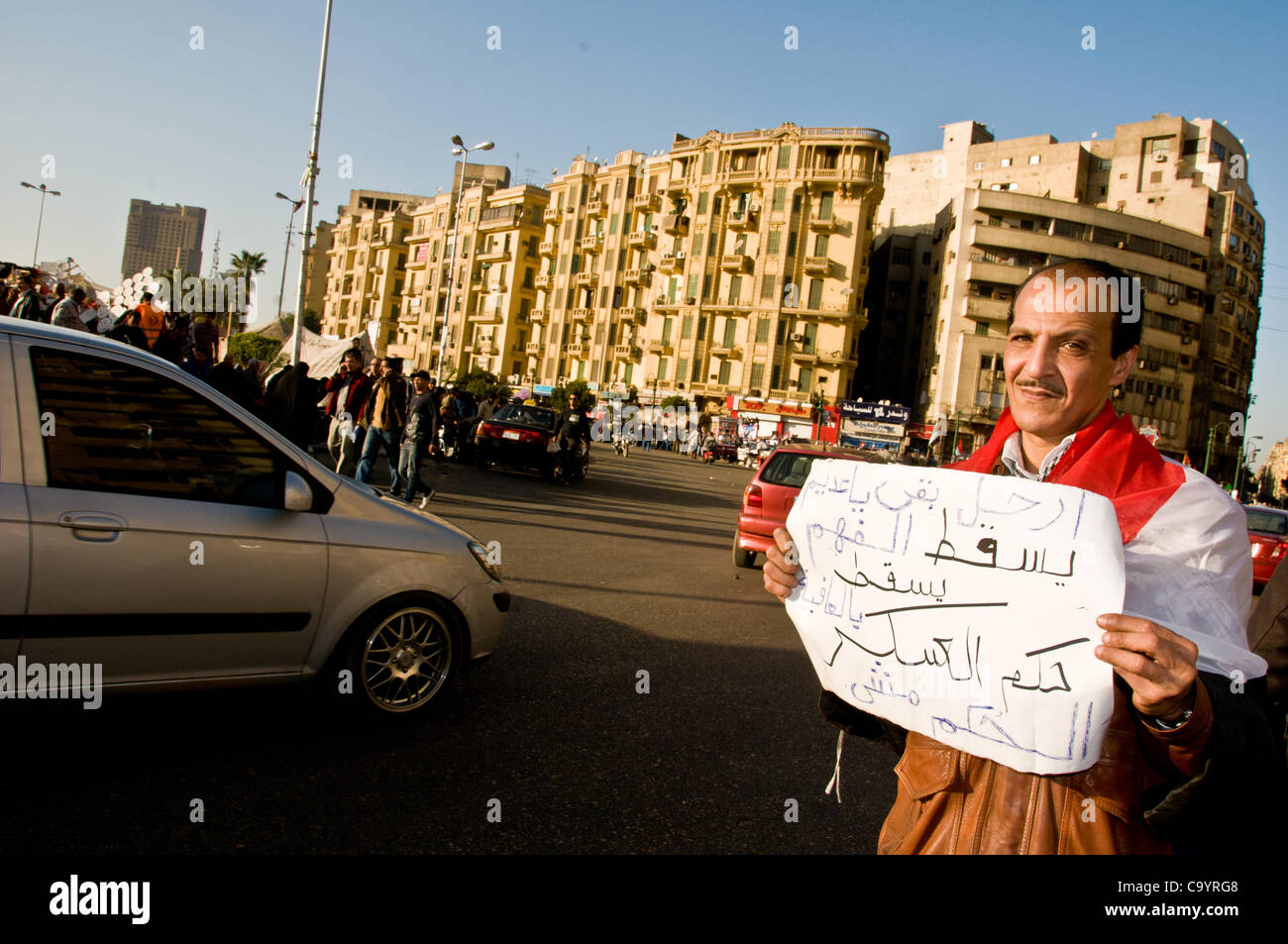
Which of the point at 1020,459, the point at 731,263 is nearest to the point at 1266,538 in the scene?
the point at 1020,459

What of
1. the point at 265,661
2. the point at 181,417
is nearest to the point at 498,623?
the point at 265,661

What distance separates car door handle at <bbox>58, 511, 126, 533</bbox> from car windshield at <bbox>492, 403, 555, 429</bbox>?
16.1 m

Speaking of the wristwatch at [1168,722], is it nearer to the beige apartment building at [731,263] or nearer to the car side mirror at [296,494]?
the car side mirror at [296,494]

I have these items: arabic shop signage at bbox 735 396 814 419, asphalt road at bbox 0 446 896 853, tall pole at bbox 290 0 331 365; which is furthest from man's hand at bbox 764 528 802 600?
arabic shop signage at bbox 735 396 814 419

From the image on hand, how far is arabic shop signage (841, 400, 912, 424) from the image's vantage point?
211 ft

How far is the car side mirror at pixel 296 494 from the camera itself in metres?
3.82

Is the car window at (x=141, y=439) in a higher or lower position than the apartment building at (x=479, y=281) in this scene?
lower

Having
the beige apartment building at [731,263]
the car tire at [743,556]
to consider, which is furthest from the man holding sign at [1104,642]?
the beige apartment building at [731,263]

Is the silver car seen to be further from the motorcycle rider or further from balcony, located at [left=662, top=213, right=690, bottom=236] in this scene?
balcony, located at [left=662, top=213, right=690, bottom=236]

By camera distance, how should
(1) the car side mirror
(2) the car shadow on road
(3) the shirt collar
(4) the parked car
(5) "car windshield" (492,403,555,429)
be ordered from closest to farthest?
1. (3) the shirt collar
2. (2) the car shadow on road
3. (1) the car side mirror
4. (4) the parked car
5. (5) "car windshield" (492,403,555,429)

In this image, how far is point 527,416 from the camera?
20078 millimetres

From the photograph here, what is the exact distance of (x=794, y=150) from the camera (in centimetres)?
6644

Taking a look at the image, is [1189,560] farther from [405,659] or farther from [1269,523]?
[1269,523]
